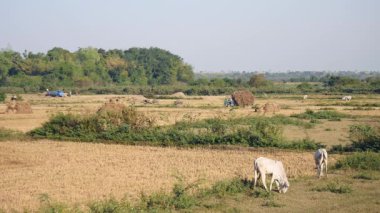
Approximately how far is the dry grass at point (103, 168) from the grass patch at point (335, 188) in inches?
110

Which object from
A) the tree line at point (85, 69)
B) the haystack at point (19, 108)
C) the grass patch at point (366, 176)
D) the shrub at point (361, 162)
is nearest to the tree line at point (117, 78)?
the tree line at point (85, 69)

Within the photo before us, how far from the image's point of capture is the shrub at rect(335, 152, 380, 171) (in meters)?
20.3

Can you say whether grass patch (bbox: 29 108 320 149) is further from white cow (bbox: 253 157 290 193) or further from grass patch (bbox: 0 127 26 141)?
white cow (bbox: 253 157 290 193)

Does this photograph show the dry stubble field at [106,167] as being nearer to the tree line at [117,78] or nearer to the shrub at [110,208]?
the shrub at [110,208]

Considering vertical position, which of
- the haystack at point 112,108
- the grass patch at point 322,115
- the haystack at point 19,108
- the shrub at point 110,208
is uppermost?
the haystack at point 112,108

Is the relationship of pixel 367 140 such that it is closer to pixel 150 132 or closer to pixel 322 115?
pixel 150 132

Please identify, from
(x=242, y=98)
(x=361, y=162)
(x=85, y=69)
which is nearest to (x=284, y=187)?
(x=361, y=162)

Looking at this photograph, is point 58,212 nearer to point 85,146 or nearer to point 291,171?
point 291,171

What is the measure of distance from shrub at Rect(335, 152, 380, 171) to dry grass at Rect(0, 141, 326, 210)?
4.56ft

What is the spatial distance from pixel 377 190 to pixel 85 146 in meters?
16.5

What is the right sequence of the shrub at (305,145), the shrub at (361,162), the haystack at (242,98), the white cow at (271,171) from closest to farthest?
the white cow at (271,171) < the shrub at (361,162) < the shrub at (305,145) < the haystack at (242,98)

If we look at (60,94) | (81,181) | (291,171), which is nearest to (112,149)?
(81,181)

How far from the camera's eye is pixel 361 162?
2044 cm

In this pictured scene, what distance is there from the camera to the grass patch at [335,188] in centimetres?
1602
